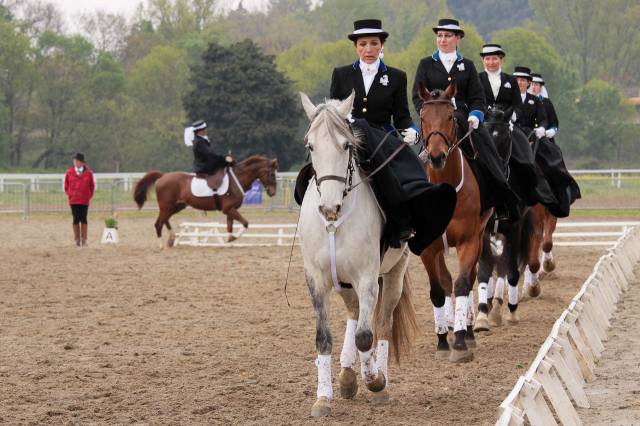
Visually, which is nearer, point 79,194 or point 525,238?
point 525,238

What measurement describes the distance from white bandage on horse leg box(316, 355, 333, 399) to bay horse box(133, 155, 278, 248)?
16.6 metres

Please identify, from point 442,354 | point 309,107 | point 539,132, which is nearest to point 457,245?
point 442,354

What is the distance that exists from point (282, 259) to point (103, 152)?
149 ft

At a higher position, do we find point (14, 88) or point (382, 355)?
point (14, 88)

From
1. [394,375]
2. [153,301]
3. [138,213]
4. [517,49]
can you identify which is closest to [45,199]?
[138,213]

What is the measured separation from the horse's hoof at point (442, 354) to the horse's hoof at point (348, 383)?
2.00m

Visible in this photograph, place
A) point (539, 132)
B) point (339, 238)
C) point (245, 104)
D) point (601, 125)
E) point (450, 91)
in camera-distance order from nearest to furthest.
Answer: point (339, 238), point (450, 91), point (539, 132), point (245, 104), point (601, 125)

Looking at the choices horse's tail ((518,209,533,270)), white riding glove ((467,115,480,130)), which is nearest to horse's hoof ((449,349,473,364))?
white riding glove ((467,115,480,130))

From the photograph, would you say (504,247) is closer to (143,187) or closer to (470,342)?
(470,342)

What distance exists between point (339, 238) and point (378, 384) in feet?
3.75

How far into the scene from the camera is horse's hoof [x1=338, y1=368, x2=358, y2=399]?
8.20 meters

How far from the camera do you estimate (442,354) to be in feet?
33.4

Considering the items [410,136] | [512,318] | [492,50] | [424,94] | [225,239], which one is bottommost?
[225,239]

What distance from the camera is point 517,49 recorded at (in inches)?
2943
